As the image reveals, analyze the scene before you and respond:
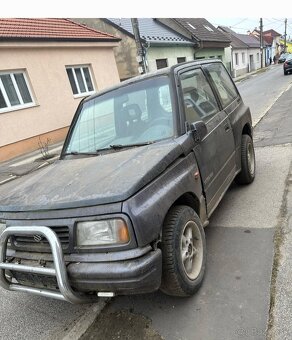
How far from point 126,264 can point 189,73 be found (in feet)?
7.87

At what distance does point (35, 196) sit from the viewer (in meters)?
2.56

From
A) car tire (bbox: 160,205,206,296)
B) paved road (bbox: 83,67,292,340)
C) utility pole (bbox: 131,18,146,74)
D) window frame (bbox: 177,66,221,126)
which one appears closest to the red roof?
utility pole (bbox: 131,18,146,74)

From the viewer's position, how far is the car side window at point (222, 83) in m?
4.26

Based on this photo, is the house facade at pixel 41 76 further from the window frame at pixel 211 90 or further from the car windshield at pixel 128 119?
the window frame at pixel 211 90

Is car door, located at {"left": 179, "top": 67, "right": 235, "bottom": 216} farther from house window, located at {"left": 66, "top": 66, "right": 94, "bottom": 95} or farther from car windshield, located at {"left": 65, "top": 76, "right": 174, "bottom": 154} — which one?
house window, located at {"left": 66, "top": 66, "right": 94, "bottom": 95}

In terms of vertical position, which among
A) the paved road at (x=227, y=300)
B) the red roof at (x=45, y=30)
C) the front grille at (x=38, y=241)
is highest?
the red roof at (x=45, y=30)

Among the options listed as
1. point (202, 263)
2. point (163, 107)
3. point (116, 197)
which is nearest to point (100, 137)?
point (163, 107)

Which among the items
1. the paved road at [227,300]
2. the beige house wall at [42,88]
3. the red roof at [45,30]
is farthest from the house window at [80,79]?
the paved road at [227,300]

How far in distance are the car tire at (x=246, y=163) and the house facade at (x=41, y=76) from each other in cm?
873

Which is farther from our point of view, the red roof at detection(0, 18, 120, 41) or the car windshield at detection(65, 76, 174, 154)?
the red roof at detection(0, 18, 120, 41)

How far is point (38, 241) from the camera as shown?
2.41 metres

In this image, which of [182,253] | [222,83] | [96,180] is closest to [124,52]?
[222,83]

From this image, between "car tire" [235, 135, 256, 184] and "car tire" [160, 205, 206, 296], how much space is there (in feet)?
6.47

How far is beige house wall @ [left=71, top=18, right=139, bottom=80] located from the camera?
21000 mm
